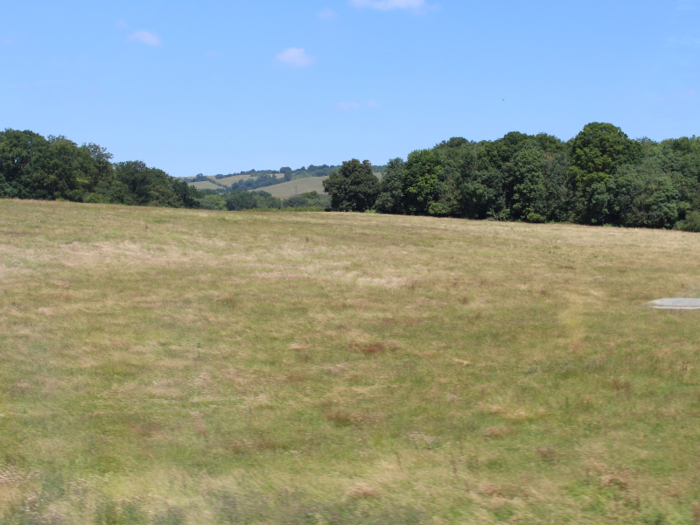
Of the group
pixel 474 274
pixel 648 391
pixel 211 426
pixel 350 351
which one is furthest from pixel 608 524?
pixel 474 274

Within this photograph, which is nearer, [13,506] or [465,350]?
[13,506]

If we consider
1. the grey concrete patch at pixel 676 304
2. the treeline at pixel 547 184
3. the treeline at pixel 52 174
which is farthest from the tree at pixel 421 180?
the grey concrete patch at pixel 676 304

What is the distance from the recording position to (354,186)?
100 meters

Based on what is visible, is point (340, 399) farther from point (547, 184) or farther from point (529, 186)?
point (547, 184)

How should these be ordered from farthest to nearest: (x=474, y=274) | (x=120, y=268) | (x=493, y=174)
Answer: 1. (x=493, y=174)
2. (x=474, y=274)
3. (x=120, y=268)

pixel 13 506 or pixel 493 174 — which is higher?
pixel 493 174

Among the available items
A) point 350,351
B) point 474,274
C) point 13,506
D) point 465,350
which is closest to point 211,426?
point 13,506

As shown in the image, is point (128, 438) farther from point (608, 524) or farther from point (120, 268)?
point (120, 268)

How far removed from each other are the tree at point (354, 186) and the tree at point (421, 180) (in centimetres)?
743

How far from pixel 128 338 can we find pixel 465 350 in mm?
8215

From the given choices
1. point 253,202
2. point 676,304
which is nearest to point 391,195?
point 253,202

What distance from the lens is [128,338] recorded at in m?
13.9

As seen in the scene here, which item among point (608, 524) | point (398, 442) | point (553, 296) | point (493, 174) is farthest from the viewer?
point (493, 174)

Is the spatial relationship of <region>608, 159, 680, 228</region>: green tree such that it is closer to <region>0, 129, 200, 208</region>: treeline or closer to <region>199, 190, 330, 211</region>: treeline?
<region>0, 129, 200, 208</region>: treeline
